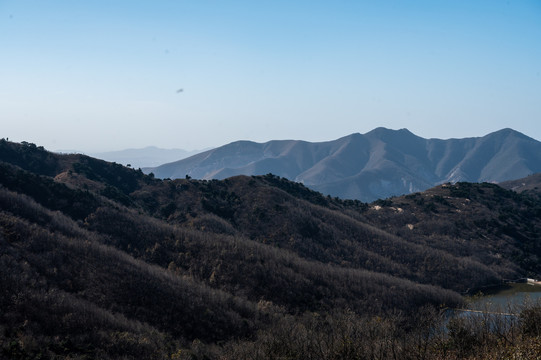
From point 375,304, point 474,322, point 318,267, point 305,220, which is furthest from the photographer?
point 305,220

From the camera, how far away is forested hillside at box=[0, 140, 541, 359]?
32.7 m

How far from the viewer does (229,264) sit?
59344 millimetres

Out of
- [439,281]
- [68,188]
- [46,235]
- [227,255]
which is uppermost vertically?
[68,188]

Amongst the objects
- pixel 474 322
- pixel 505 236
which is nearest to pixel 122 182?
pixel 474 322

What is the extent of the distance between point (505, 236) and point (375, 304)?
6021cm

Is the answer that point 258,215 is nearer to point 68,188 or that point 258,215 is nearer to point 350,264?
point 350,264

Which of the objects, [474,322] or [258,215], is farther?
[258,215]

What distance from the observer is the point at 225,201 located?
93.6m

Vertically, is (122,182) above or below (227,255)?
above

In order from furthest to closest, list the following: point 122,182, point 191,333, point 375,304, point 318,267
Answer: point 122,182 → point 318,267 → point 375,304 → point 191,333

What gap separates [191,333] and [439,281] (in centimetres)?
5273

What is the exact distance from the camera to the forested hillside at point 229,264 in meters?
32.7

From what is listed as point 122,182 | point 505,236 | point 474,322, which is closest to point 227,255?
point 474,322

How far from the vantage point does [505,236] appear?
331 ft
